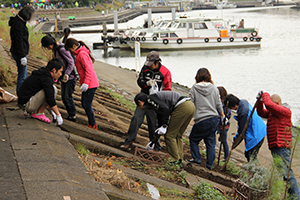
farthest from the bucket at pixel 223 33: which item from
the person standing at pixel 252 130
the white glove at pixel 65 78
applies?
the white glove at pixel 65 78

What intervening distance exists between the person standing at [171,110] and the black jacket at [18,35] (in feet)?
9.37

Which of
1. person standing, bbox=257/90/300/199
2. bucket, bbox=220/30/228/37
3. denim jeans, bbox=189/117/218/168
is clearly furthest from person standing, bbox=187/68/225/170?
bucket, bbox=220/30/228/37

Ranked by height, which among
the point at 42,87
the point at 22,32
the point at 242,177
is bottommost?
the point at 242,177

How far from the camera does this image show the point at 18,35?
22.3 ft

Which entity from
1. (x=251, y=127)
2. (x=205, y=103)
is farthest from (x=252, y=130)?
(x=205, y=103)

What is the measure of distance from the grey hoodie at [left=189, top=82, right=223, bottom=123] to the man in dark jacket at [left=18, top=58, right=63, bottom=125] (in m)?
2.32

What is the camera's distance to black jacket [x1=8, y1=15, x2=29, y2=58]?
6738mm

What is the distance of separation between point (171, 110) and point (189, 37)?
3343 cm

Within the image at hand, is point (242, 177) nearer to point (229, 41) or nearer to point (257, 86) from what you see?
point (257, 86)

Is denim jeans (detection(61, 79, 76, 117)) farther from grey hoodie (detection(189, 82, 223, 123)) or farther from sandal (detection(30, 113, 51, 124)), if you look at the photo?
grey hoodie (detection(189, 82, 223, 123))

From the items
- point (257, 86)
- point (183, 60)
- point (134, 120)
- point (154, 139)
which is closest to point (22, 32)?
point (134, 120)

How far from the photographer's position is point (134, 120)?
6.02 meters

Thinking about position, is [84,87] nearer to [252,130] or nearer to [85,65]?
[85,65]

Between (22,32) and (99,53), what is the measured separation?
31785 mm
